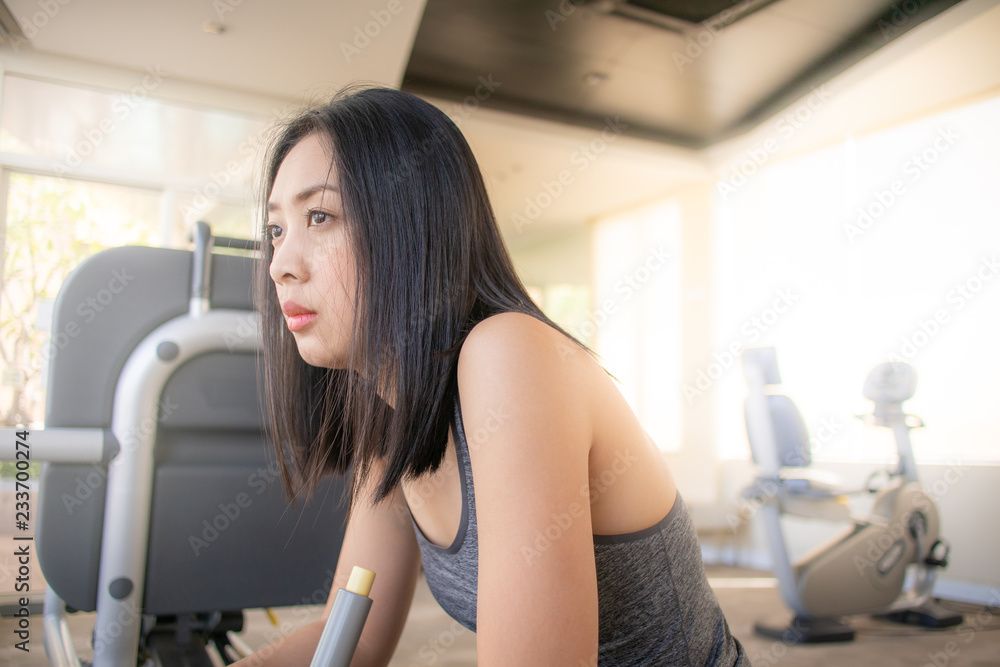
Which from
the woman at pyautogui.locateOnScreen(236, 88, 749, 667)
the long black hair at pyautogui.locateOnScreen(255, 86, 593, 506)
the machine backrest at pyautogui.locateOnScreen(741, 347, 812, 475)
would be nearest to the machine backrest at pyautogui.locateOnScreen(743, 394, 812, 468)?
the machine backrest at pyautogui.locateOnScreen(741, 347, 812, 475)

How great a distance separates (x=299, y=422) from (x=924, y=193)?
423 centimetres

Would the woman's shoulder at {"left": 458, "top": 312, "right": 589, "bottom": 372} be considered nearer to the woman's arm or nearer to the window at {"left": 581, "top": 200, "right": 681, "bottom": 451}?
the woman's arm

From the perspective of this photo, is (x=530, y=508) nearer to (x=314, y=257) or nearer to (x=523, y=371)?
(x=523, y=371)

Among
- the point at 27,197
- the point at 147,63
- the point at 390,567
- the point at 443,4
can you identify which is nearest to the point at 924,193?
the point at 443,4

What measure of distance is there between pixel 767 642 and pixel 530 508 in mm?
2823

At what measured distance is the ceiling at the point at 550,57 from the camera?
3402 millimetres

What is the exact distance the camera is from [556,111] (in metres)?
4.89

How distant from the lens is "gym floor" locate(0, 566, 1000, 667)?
8.21 ft

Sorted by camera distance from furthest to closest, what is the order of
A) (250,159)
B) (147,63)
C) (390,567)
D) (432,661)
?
(250,159)
(147,63)
(432,661)
(390,567)

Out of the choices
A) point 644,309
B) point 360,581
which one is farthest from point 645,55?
point 360,581

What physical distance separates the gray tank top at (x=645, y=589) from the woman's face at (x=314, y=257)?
0.17 meters

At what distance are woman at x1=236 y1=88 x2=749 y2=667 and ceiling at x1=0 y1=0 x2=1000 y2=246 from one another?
2.87m

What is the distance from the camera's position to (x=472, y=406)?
590mm

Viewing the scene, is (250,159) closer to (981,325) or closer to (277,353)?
(277,353)
